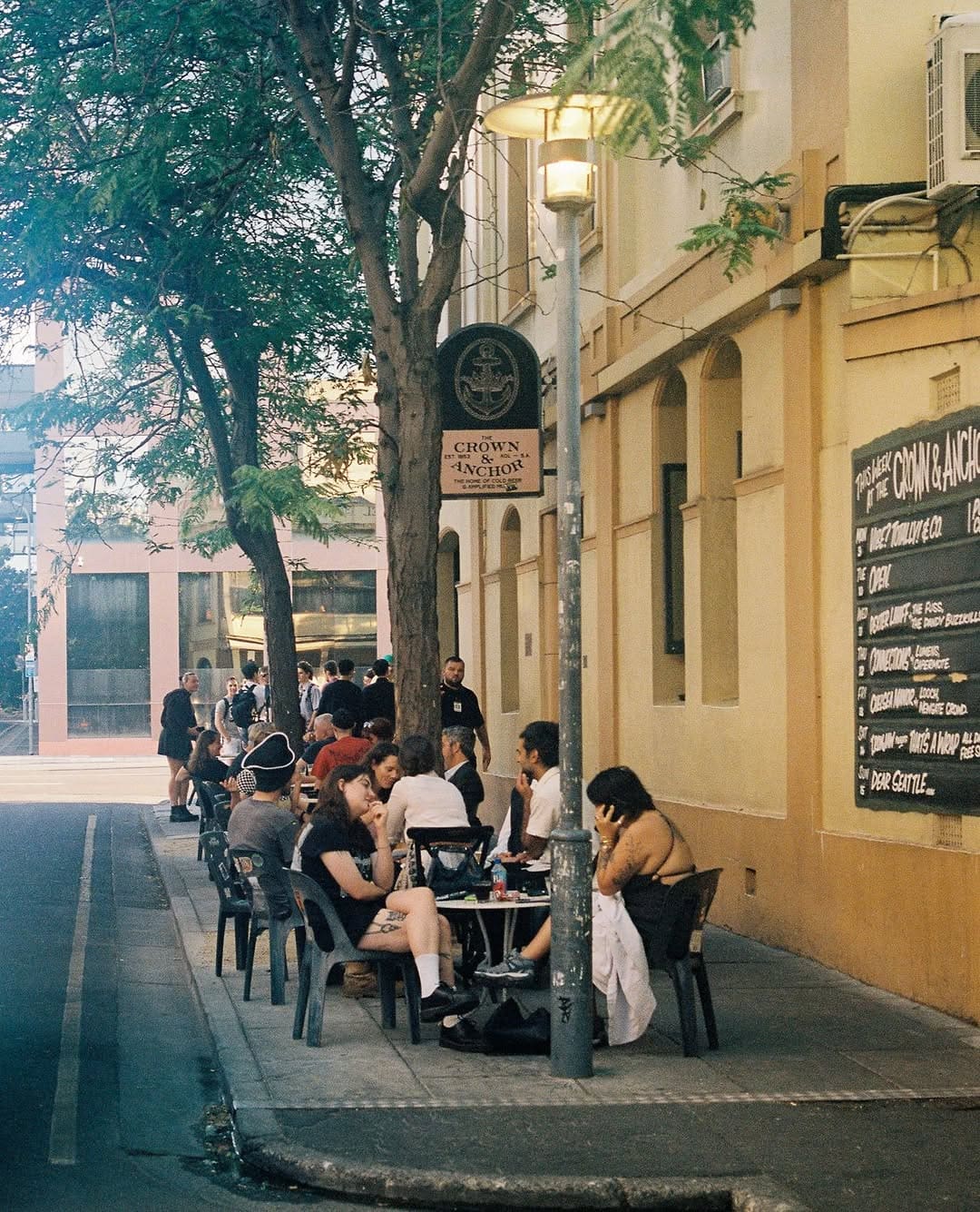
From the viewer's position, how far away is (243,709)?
29234 millimetres

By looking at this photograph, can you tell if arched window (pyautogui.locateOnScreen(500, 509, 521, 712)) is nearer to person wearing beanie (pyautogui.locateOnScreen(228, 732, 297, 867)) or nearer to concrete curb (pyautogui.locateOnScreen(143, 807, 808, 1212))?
person wearing beanie (pyautogui.locateOnScreen(228, 732, 297, 867))

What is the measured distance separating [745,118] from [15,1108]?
8696mm

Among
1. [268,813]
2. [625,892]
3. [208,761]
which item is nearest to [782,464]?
[268,813]

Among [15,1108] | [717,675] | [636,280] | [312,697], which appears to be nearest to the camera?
[15,1108]

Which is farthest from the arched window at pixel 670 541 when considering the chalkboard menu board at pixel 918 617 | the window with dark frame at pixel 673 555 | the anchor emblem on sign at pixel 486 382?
the chalkboard menu board at pixel 918 617

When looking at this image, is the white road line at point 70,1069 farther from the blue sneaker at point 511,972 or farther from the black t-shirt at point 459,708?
the black t-shirt at point 459,708

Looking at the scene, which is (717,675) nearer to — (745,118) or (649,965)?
(745,118)

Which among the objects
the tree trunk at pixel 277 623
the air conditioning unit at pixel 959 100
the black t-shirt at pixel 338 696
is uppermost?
the air conditioning unit at pixel 959 100

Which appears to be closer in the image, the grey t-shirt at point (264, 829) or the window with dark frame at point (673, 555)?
the grey t-shirt at point (264, 829)

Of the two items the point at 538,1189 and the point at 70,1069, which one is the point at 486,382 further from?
the point at 538,1189

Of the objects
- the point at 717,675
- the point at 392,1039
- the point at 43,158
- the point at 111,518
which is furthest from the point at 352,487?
the point at 392,1039

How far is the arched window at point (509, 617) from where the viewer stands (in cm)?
2250

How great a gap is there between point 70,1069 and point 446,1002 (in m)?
1.83

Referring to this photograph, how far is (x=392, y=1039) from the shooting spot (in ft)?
30.8
